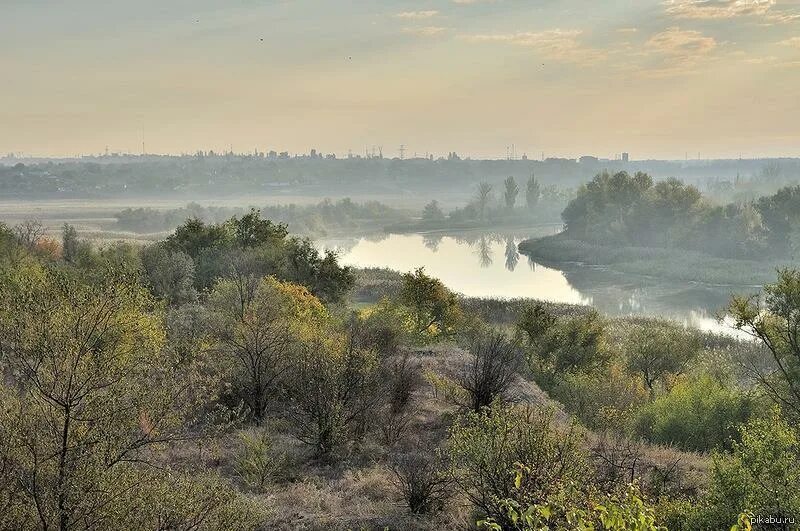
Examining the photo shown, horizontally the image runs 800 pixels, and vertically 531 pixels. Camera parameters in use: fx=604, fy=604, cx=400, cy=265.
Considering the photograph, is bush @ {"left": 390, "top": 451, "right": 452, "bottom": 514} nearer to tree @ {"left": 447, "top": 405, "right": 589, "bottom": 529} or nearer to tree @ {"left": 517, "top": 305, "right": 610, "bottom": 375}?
tree @ {"left": 447, "top": 405, "right": 589, "bottom": 529}

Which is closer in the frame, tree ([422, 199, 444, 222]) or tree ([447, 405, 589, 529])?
tree ([447, 405, 589, 529])

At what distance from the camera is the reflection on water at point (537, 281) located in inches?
2486

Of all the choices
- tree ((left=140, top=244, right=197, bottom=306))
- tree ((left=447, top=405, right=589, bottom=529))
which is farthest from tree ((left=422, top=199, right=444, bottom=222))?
tree ((left=447, top=405, right=589, bottom=529))

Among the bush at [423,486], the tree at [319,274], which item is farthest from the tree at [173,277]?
the bush at [423,486]

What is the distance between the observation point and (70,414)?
998cm

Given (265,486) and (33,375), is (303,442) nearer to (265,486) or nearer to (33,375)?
(265,486)

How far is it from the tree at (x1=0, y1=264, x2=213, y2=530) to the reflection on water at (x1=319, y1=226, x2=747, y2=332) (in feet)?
137

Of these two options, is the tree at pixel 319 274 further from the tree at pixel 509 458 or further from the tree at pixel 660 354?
the tree at pixel 509 458

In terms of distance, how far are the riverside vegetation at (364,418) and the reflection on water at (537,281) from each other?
2090cm

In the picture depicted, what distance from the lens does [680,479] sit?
51.4 ft

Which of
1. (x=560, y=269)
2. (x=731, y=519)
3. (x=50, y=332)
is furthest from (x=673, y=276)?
(x=50, y=332)

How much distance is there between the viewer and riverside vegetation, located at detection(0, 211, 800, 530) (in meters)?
9.48

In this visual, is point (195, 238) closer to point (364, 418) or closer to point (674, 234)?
point (364, 418)

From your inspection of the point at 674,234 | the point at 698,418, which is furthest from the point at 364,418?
the point at 674,234
